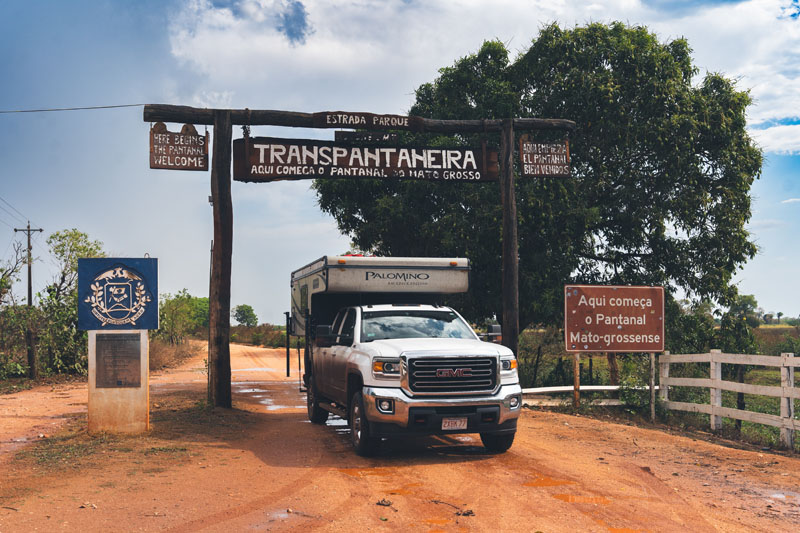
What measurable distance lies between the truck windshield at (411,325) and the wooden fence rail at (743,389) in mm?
5105

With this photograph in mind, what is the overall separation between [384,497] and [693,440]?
7140 mm

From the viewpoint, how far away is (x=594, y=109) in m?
21.2

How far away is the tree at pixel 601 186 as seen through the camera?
67.9 feet

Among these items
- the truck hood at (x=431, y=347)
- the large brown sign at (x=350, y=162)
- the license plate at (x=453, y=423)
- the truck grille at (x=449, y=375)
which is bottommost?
the license plate at (x=453, y=423)

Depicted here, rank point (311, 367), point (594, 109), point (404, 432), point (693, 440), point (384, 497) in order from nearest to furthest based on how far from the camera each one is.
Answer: point (384, 497), point (404, 432), point (693, 440), point (311, 367), point (594, 109)

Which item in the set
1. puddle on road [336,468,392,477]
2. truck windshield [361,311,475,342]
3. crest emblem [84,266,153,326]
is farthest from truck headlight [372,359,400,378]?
crest emblem [84,266,153,326]

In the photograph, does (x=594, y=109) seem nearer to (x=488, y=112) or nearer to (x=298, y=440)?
(x=488, y=112)

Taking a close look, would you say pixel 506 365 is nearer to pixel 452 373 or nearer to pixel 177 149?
pixel 452 373

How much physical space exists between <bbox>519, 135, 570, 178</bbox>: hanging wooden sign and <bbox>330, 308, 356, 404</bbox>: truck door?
21.6 ft

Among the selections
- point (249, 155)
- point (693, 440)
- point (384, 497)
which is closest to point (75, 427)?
point (249, 155)

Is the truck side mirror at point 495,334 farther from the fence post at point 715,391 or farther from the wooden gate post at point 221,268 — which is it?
the wooden gate post at point 221,268

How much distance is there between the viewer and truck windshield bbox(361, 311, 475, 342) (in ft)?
36.0

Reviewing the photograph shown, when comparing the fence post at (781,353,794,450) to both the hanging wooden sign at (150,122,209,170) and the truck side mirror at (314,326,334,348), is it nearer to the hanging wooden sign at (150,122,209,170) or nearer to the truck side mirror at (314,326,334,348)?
the truck side mirror at (314,326,334,348)

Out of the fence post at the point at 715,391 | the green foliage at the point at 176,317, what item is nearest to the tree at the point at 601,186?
the fence post at the point at 715,391
